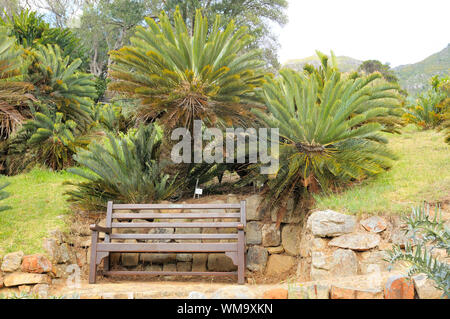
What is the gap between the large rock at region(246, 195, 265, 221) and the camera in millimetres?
5457

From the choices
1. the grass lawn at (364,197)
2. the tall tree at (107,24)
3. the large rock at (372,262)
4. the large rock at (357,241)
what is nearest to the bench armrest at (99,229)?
the grass lawn at (364,197)

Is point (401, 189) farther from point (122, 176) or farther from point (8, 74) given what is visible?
point (8, 74)

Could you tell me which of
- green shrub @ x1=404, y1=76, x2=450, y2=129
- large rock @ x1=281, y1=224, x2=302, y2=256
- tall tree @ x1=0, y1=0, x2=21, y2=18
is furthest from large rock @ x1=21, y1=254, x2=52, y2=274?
tall tree @ x1=0, y1=0, x2=21, y2=18

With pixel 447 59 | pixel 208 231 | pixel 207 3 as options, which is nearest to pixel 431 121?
pixel 208 231

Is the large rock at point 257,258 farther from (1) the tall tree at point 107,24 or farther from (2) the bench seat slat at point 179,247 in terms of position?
(1) the tall tree at point 107,24

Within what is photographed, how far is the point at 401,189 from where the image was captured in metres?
4.86

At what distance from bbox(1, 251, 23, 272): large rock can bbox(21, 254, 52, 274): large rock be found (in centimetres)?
6

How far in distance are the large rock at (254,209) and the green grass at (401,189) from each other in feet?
2.79

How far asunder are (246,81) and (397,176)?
242 centimetres

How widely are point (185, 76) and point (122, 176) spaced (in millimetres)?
1604

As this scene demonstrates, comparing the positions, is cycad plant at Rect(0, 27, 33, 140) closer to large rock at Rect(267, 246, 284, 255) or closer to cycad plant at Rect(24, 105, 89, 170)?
cycad plant at Rect(24, 105, 89, 170)

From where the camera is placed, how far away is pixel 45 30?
11.3 meters

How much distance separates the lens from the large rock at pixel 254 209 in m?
5.46

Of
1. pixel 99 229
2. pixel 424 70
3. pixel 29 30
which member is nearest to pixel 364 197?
pixel 99 229
